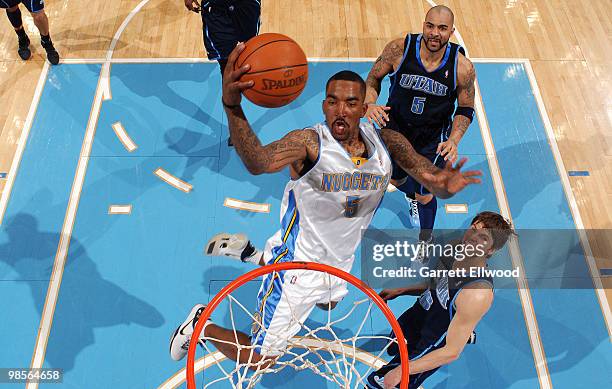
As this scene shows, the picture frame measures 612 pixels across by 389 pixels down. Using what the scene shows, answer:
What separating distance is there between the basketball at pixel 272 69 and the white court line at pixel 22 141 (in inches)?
121

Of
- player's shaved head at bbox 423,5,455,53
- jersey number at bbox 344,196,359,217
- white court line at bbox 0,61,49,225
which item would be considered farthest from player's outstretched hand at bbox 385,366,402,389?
white court line at bbox 0,61,49,225

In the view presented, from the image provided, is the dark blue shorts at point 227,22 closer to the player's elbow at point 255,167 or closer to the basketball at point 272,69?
the basketball at point 272,69

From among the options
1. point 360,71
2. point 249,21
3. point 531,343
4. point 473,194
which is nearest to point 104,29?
point 249,21

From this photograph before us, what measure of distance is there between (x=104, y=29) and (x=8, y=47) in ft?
3.64

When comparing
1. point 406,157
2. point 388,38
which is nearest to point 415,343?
point 406,157

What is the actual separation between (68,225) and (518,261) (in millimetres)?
4136

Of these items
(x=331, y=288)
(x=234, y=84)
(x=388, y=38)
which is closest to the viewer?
(x=234, y=84)

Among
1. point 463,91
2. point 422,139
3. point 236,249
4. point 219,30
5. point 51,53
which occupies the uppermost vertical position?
point 51,53

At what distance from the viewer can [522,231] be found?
5684 millimetres

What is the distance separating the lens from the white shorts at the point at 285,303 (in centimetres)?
419

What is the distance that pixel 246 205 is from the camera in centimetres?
575

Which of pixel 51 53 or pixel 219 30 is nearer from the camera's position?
pixel 219 30

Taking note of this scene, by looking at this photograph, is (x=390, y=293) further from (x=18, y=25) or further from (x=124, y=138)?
(x=18, y=25)

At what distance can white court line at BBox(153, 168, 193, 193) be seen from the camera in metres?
5.83
